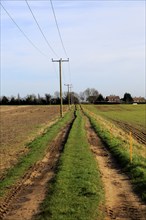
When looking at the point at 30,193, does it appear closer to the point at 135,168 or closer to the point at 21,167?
the point at 135,168

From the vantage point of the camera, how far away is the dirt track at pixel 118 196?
9.23 meters

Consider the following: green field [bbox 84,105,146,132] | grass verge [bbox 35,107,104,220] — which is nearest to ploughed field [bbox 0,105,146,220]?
grass verge [bbox 35,107,104,220]

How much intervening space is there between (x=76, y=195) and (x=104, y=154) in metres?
8.70

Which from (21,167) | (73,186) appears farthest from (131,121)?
(73,186)

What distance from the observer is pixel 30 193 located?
11781 millimetres

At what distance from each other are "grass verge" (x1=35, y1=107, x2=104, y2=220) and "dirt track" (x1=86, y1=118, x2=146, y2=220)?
0.76 ft

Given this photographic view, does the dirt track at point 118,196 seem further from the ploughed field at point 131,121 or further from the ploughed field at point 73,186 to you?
the ploughed field at point 131,121

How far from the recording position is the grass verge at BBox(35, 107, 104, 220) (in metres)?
9.11

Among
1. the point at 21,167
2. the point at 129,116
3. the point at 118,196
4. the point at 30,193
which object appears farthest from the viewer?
the point at 129,116

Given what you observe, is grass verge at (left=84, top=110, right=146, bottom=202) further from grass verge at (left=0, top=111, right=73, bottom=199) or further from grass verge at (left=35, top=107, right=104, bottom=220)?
grass verge at (left=0, top=111, right=73, bottom=199)

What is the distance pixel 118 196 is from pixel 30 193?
2.49 meters

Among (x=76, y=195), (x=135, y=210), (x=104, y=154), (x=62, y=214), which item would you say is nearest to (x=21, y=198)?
(x=76, y=195)

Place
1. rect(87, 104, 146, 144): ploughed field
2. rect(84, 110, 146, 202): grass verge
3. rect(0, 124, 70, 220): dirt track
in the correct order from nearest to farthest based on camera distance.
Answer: rect(0, 124, 70, 220): dirt track, rect(84, 110, 146, 202): grass verge, rect(87, 104, 146, 144): ploughed field

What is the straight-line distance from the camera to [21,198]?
11.2m
